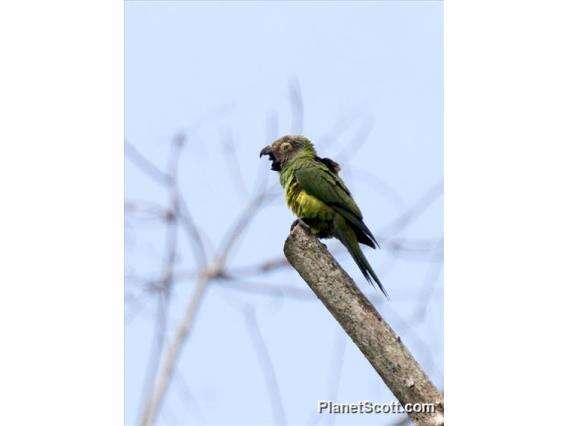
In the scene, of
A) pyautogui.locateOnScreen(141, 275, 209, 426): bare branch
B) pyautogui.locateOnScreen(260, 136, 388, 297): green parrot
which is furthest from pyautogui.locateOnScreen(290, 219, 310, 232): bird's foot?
pyautogui.locateOnScreen(141, 275, 209, 426): bare branch

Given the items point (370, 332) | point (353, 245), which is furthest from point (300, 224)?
point (370, 332)

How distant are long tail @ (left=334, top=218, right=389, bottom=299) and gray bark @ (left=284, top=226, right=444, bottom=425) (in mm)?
493

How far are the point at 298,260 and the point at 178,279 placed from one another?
104 cm

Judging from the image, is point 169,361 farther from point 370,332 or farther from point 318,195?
point 318,195

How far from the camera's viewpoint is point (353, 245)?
5.40m

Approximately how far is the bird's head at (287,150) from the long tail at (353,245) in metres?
0.64

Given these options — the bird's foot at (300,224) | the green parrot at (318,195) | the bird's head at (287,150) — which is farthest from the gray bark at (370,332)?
the bird's head at (287,150)

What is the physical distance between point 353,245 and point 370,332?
3.72 feet

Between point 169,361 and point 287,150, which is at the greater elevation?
point 287,150

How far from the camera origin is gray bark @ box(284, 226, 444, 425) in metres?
4.23
